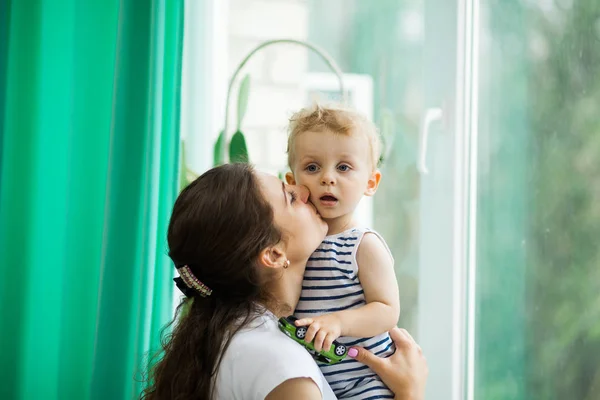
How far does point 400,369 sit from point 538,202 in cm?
77

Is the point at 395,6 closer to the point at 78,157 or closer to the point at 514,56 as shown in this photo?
the point at 514,56

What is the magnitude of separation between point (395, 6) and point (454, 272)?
3.10ft

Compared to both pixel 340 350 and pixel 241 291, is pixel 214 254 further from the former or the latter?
pixel 340 350

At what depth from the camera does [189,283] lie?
1266 millimetres

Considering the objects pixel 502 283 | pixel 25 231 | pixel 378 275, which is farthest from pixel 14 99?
pixel 502 283

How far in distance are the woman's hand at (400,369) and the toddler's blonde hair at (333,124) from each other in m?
0.39

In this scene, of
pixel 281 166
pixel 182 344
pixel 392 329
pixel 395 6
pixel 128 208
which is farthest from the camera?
pixel 281 166

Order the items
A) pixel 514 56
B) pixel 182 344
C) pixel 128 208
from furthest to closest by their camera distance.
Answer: pixel 514 56, pixel 128 208, pixel 182 344

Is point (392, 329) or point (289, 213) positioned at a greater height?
point (289, 213)

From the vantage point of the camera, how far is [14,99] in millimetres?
1863

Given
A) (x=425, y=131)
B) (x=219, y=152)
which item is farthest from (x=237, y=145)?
(x=425, y=131)

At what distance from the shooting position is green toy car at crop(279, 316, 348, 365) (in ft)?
4.02

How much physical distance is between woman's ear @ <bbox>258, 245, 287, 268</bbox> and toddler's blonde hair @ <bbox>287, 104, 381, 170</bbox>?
0.23 metres

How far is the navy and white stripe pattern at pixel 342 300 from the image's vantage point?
1351 mm
